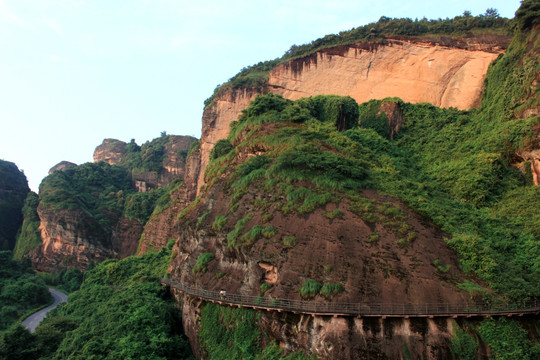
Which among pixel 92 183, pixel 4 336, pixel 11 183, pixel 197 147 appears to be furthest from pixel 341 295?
pixel 11 183

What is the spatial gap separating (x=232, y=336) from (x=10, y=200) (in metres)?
64.1

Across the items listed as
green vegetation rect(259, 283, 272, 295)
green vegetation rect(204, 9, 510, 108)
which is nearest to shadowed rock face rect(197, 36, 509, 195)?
green vegetation rect(204, 9, 510, 108)

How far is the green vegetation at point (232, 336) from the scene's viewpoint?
19.8 metres

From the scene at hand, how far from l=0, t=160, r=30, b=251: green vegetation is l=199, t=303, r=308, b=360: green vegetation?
54982 millimetres

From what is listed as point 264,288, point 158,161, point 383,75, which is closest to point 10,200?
point 158,161

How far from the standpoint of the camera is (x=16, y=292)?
43.9m

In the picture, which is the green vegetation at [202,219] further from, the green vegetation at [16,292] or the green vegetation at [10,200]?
the green vegetation at [10,200]

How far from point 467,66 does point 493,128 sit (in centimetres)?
1205

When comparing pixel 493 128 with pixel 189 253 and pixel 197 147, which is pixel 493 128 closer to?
pixel 189 253

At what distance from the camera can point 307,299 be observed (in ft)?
61.8

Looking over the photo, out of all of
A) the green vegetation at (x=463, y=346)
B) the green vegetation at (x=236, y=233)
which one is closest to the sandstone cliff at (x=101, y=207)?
the green vegetation at (x=236, y=233)

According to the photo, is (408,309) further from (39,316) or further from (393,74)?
(39,316)

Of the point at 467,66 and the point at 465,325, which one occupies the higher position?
the point at 467,66

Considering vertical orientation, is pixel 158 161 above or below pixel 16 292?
above
